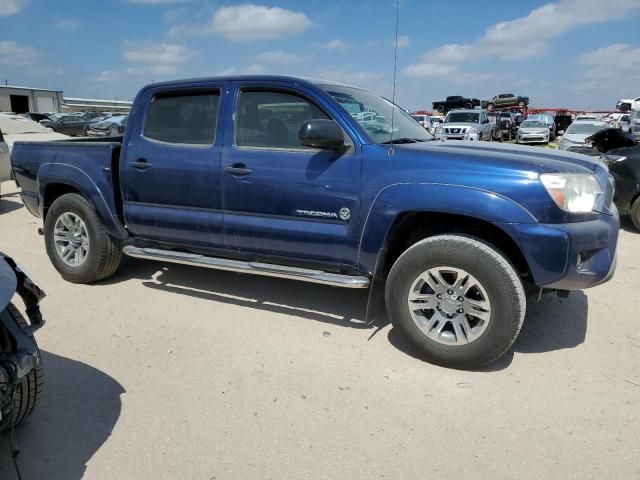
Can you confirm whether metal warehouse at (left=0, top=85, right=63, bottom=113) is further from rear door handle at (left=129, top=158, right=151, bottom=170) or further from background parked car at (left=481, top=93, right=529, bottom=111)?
rear door handle at (left=129, top=158, right=151, bottom=170)

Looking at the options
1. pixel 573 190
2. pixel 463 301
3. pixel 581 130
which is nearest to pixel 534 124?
pixel 581 130

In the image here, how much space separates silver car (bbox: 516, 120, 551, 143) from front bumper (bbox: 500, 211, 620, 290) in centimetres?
2686

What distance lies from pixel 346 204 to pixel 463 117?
22417 millimetres

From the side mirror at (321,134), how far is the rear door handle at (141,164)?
5.26 ft

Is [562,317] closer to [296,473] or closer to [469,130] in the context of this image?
[296,473]

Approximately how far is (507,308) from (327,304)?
5.73 ft

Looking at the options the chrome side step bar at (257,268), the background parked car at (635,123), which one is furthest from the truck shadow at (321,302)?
the background parked car at (635,123)

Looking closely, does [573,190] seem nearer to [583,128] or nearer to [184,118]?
[184,118]

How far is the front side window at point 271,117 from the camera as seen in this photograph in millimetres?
3963

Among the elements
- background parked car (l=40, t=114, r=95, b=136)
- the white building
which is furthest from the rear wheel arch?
the white building

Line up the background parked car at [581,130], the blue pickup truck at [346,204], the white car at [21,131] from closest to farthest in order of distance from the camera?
the blue pickup truck at [346,204], the background parked car at [581,130], the white car at [21,131]

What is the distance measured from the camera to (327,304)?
461 centimetres

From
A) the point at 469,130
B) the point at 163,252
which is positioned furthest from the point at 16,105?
the point at 163,252

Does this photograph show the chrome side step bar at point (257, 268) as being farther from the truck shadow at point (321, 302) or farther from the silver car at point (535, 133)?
the silver car at point (535, 133)
